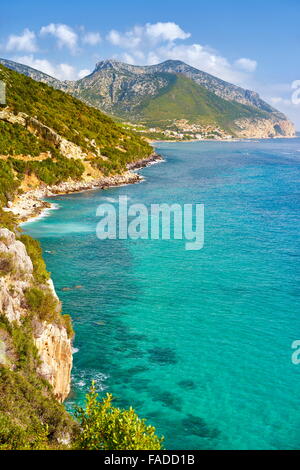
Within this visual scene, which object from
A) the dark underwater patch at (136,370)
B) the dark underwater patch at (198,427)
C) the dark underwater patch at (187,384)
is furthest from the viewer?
the dark underwater patch at (136,370)

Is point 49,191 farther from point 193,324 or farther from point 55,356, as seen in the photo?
point 55,356

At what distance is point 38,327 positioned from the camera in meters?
25.1

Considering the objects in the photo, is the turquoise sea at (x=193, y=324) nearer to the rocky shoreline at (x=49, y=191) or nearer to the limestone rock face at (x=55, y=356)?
the limestone rock face at (x=55, y=356)

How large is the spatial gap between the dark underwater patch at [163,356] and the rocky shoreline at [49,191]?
38.8 m

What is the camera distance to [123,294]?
4050 centimetres

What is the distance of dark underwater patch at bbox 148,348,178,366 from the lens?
98.5ft

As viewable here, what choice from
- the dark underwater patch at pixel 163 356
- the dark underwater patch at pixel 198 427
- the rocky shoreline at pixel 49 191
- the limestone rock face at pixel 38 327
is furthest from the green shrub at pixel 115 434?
the rocky shoreline at pixel 49 191

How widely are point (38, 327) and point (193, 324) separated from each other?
14.4 meters

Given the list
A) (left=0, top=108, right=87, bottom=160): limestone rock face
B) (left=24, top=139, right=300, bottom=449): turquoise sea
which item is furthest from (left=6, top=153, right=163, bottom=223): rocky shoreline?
(left=0, top=108, right=87, bottom=160): limestone rock face

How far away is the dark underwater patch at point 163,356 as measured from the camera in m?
30.0

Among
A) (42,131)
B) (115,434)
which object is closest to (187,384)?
(115,434)

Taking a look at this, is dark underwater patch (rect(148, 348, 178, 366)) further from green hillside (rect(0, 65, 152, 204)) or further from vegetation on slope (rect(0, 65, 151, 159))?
vegetation on slope (rect(0, 65, 151, 159))

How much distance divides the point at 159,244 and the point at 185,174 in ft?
229

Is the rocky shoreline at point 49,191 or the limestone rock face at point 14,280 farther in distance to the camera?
the rocky shoreline at point 49,191
